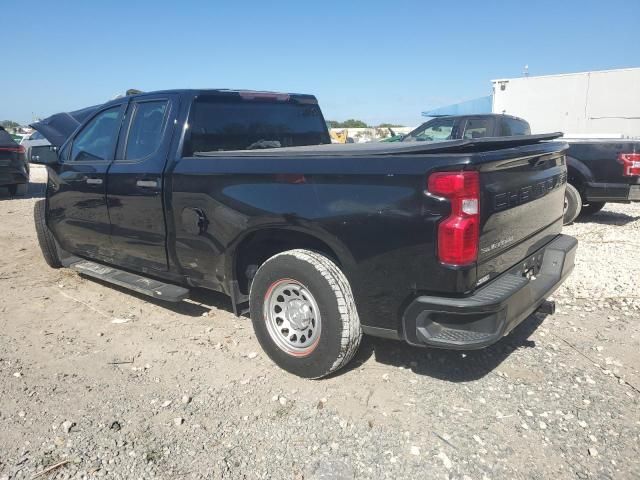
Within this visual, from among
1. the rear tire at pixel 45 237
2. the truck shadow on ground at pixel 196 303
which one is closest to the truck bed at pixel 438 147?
the truck shadow on ground at pixel 196 303

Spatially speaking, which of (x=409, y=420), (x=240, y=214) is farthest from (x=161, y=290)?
(x=409, y=420)

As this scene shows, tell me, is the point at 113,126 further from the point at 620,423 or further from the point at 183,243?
the point at 620,423

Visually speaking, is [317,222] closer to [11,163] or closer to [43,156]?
[43,156]

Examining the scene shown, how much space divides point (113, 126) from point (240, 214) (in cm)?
195

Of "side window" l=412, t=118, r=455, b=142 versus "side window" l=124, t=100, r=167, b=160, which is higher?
"side window" l=124, t=100, r=167, b=160

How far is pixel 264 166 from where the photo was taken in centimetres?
320

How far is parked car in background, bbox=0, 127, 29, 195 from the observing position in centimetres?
1105

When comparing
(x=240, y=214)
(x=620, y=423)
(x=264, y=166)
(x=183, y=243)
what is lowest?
(x=620, y=423)

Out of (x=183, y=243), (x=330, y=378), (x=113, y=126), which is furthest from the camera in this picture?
(x=113, y=126)

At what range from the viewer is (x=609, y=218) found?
27.7 feet

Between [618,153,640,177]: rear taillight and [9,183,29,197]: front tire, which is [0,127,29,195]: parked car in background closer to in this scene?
[9,183,29,197]: front tire

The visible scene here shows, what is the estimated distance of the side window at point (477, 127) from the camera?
8.78m

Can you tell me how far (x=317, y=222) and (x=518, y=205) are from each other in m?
1.17

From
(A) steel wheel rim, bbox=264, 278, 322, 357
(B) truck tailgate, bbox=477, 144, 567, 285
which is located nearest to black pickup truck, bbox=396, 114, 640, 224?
(B) truck tailgate, bbox=477, 144, 567, 285
